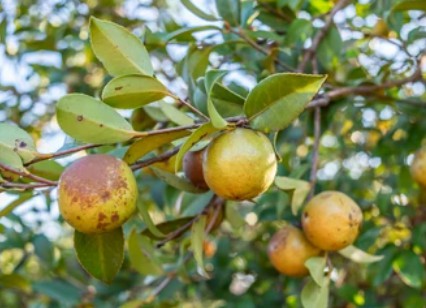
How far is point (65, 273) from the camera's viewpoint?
2396 mm

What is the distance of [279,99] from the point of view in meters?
0.98

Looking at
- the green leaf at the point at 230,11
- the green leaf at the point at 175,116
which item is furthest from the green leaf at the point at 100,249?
the green leaf at the point at 230,11

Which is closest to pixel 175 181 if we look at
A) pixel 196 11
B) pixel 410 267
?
pixel 196 11

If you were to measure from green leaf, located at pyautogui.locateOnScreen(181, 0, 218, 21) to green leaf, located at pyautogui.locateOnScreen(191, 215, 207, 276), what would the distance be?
0.46m

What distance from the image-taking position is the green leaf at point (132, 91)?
3.20ft

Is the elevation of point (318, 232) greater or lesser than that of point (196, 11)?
lesser

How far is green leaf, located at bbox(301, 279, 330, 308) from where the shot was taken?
Result: 1194mm

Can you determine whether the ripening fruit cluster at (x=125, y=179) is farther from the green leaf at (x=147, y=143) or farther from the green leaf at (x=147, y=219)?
the green leaf at (x=147, y=219)

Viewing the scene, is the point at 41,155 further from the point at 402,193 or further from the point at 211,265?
the point at 211,265

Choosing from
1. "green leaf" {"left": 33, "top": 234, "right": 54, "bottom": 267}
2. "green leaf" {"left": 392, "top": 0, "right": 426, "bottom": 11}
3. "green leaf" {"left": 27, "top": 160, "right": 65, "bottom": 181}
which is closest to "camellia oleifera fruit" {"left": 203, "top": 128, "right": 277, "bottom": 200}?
"green leaf" {"left": 27, "top": 160, "right": 65, "bottom": 181}

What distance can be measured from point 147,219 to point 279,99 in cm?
44

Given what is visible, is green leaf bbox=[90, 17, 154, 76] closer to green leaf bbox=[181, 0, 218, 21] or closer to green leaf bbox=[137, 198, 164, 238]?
green leaf bbox=[137, 198, 164, 238]

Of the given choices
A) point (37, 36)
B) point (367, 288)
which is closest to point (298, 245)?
point (367, 288)

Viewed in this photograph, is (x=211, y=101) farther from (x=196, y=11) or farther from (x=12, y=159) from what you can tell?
(x=196, y=11)
